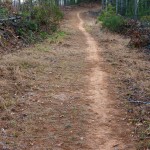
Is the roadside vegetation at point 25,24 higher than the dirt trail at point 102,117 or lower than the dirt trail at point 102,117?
higher

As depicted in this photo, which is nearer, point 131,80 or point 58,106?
point 58,106

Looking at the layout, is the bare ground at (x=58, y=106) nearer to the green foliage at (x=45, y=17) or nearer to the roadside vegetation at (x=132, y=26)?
the roadside vegetation at (x=132, y=26)

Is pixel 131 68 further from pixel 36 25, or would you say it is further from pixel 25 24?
pixel 36 25

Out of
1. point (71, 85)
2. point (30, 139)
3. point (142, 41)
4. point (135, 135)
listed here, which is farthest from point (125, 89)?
point (142, 41)

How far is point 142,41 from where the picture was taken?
16.2m

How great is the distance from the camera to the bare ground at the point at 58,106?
661cm

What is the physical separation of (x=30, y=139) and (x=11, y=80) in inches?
154

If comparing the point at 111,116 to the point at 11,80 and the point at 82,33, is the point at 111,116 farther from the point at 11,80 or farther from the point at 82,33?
the point at 82,33

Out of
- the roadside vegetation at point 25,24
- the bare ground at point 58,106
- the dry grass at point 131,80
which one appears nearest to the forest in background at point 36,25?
the roadside vegetation at point 25,24

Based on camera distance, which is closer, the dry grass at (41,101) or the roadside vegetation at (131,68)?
the dry grass at (41,101)

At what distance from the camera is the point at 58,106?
8.49m

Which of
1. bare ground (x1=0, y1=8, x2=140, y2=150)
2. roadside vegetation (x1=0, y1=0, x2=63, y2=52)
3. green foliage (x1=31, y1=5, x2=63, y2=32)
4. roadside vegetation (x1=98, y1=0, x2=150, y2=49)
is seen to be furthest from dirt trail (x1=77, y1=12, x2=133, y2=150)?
green foliage (x1=31, y1=5, x2=63, y2=32)

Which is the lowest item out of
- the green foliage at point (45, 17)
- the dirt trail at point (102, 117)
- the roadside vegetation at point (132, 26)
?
the dirt trail at point (102, 117)

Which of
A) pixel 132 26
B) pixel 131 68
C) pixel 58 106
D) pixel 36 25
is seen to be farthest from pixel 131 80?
pixel 132 26
